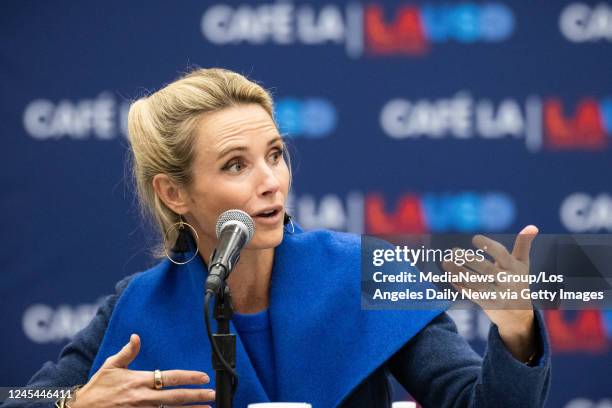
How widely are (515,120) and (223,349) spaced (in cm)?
201

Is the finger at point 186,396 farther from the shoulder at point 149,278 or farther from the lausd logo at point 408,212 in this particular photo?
the lausd logo at point 408,212

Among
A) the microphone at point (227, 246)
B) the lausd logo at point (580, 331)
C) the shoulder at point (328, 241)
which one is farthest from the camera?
the lausd logo at point (580, 331)

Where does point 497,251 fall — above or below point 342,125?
below

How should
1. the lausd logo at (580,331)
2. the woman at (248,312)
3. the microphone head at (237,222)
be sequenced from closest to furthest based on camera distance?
the microphone head at (237,222), the woman at (248,312), the lausd logo at (580,331)

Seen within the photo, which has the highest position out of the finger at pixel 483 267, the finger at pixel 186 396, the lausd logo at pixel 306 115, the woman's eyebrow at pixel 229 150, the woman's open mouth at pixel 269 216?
the lausd logo at pixel 306 115

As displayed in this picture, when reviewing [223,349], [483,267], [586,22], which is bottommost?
[223,349]

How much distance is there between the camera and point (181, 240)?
2367mm

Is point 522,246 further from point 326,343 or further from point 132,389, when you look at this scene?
point 132,389

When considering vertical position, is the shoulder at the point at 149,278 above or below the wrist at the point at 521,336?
above

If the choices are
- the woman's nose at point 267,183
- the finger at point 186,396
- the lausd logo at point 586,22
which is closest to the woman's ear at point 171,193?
the woman's nose at point 267,183

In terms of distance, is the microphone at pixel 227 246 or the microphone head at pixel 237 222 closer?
the microphone at pixel 227 246

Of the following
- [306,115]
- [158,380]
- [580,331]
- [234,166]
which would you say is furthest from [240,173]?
[580,331]

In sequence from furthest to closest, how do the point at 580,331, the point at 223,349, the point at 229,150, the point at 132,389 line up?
the point at 580,331 < the point at 229,150 < the point at 132,389 < the point at 223,349

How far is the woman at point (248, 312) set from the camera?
204 cm
